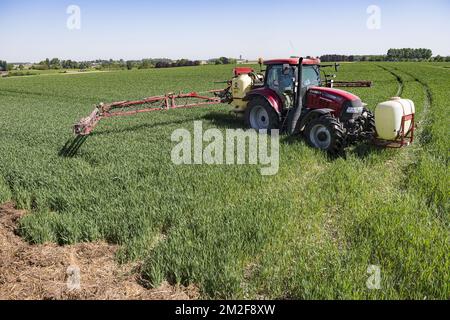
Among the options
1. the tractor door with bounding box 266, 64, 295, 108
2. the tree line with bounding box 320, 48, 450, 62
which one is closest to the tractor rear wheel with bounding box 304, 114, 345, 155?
the tractor door with bounding box 266, 64, 295, 108

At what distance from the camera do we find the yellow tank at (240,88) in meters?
11.2

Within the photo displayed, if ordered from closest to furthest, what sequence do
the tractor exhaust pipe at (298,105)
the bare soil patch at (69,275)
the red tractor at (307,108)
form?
the bare soil patch at (69,275) → the red tractor at (307,108) → the tractor exhaust pipe at (298,105)

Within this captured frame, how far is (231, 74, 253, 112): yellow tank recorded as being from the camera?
11.2 meters

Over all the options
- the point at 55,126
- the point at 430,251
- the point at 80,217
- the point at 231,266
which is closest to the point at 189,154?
the point at 80,217

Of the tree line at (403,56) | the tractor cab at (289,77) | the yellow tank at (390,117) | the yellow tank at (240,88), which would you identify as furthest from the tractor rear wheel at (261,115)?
the tree line at (403,56)

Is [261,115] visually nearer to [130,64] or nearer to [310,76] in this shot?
[310,76]

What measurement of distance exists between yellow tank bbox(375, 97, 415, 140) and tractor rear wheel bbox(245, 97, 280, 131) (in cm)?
267

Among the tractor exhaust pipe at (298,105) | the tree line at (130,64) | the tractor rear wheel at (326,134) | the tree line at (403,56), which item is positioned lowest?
the tractor rear wheel at (326,134)

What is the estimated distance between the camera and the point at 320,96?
8.68 m

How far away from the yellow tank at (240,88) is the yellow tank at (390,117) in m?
4.57

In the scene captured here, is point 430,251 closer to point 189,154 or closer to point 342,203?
point 342,203

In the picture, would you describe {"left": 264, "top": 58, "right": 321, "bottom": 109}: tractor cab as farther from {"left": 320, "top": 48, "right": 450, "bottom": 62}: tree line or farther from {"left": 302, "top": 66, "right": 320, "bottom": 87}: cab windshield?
{"left": 320, "top": 48, "right": 450, "bottom": 62}: tree line

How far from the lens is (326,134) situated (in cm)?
809

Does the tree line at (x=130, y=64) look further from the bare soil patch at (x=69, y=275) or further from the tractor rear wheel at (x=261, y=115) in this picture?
the bare soil patch at (x=69, y=275)
